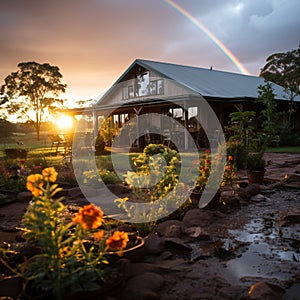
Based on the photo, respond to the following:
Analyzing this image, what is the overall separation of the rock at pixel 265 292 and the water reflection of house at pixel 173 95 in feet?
41.7

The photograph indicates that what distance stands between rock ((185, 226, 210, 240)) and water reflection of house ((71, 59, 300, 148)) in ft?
37.4

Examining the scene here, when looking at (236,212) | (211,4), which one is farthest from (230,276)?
(211,4)

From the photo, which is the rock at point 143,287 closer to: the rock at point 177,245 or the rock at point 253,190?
the rock at point 177,245

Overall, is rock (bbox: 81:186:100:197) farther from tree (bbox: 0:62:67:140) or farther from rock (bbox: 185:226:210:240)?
tree (bbox: 0:62:67:140)

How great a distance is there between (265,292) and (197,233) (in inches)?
53.2

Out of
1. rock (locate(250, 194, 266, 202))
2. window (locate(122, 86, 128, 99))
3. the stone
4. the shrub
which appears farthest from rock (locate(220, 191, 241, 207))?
window (locate(122, 86, 128, 99))

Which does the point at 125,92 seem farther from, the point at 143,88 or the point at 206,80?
the point at 206,80

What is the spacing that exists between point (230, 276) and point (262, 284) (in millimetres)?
365

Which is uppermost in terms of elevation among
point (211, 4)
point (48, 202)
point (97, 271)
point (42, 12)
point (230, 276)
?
point (211, 4)

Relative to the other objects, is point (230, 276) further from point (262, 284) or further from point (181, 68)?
point (181, 68)

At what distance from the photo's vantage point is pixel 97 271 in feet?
6.40

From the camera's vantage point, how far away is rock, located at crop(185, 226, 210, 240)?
11.2 feet

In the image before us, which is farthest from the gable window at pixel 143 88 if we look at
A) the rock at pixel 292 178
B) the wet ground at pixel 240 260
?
the wet ground at pixel 240 260

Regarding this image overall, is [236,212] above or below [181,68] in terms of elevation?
below
